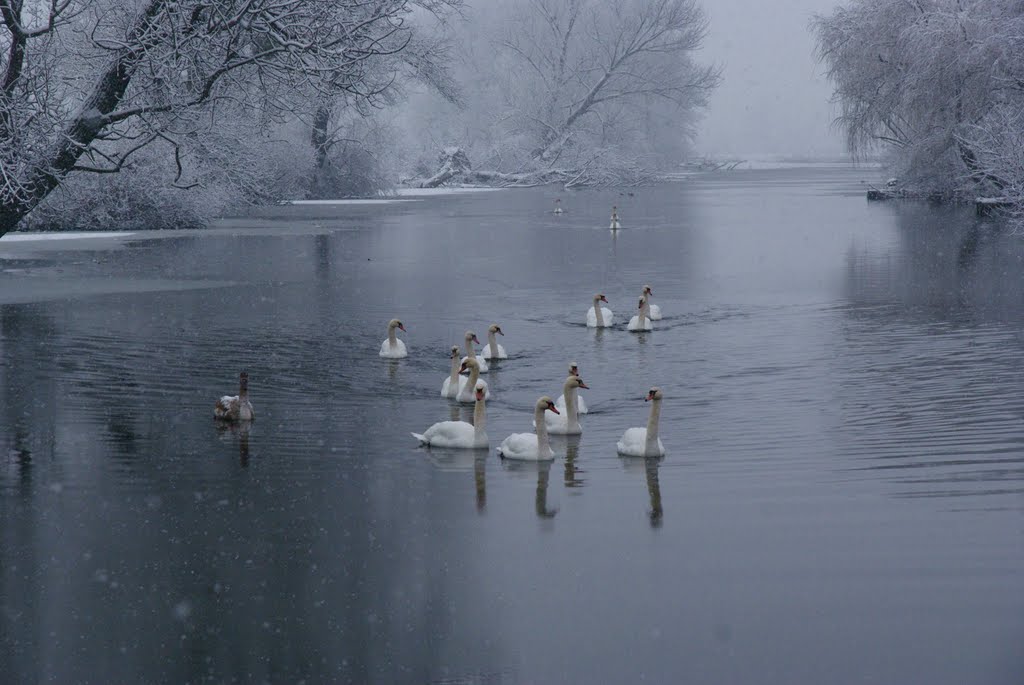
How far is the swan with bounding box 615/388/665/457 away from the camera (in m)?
10.4

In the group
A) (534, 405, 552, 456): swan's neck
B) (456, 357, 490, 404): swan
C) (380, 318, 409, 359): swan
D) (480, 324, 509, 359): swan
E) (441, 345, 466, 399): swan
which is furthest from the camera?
(380, 318, 409, 359): swan

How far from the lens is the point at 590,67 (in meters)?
64.9

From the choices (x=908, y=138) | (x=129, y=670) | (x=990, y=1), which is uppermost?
(x=990, y=1)

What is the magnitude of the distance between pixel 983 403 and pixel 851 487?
360 cm

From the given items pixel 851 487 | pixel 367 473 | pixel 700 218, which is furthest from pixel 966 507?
pixel 700 218

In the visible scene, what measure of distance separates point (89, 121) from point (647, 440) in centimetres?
940

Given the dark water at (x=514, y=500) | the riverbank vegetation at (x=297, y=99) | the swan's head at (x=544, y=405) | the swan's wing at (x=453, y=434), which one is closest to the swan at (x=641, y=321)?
the dark water at (x=514, y=500)

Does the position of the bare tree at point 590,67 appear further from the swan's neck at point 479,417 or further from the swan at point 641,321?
the swan's neck at point 479,417

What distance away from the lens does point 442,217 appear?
43.2 metres

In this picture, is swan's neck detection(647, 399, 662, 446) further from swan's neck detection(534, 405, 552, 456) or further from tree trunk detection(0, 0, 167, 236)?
tree trunk detection(0, 0, 167, 236)

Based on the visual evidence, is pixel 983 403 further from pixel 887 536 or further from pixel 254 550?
pixel 254 550

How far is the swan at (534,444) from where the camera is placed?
10445mm

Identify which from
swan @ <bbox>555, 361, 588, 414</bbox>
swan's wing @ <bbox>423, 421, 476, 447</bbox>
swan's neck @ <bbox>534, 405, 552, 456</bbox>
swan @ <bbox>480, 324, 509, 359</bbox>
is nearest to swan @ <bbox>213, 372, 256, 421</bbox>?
swan's wing @ <bbox>423, 421, 476, 447</bbox>

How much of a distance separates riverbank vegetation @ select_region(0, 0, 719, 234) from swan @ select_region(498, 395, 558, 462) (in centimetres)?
617
